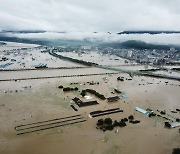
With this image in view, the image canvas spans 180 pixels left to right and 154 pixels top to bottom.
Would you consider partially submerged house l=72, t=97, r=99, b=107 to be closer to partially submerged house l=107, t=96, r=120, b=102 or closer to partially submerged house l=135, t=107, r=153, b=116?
partially submerged house l=107, t=96, r=120, b=102

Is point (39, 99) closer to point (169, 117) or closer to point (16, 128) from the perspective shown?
point (16, 128)

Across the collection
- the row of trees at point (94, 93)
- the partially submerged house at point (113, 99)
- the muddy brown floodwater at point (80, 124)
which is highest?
the row of trees at point (94, 93)

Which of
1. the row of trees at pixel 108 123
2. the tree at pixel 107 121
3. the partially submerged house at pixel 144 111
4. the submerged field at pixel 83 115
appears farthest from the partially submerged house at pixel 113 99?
the tree at pixel 107 121

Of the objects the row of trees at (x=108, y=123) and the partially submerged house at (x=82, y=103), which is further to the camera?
the partially submerged house at (x=82, y=103)

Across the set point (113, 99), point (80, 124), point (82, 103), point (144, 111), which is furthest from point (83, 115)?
point (144, 111)

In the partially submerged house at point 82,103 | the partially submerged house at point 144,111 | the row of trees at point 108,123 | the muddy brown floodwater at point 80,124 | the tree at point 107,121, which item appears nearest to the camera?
the muddy brown floodwater at point 80,124

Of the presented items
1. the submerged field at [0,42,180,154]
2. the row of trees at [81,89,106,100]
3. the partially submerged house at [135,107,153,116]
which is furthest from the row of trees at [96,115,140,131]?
the row of trees at [81,89,106,100]

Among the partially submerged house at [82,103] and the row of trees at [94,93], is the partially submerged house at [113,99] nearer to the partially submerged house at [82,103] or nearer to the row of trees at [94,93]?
the row of trees at [94,93]

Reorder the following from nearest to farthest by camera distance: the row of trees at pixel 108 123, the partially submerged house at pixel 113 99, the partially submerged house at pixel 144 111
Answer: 1. the row of trees at pixel 108 123
2. the partially submerged house at pixel 144 111
3. the partially submerged house at pixel 113 99
